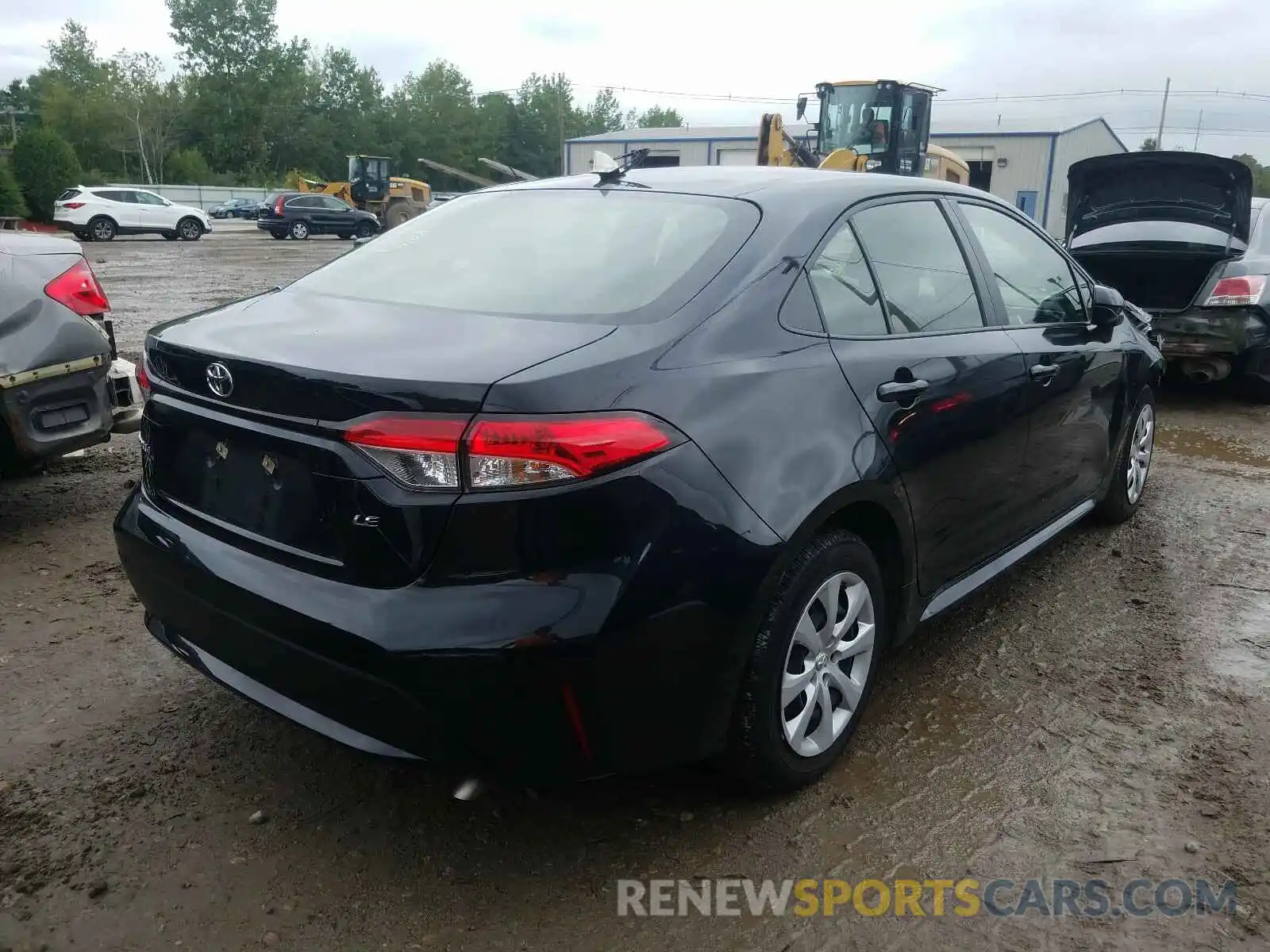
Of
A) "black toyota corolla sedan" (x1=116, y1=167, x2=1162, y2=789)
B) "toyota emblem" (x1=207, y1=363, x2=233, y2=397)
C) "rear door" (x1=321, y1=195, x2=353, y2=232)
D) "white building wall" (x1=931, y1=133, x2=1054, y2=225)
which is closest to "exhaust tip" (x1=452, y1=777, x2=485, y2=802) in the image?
"black toyota corolla sedan" (x1=116, y1=167, x2=1162, y2=789)

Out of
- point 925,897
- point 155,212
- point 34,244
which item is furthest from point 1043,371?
point 155,212

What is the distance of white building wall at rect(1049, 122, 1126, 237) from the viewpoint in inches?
1497

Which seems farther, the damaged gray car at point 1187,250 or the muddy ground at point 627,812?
the damaged gray car at point 1187,250

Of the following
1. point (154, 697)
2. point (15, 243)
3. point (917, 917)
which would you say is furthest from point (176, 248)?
point (917, 917)

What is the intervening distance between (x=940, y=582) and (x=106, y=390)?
11.6 feet

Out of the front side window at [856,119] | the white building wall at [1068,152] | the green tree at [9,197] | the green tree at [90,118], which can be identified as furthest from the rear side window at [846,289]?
the green tree at [90,118]

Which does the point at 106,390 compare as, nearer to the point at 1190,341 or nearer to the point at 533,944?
the point at 533,944

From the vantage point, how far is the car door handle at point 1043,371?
11.4 ft

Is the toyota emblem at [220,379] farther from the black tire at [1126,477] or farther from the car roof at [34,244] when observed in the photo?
the black tire at [1126,477]

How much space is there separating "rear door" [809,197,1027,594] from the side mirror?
35.0 inches

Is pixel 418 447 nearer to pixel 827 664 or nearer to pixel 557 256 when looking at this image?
pixel 557 256

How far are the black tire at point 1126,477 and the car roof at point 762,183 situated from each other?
1.74 m

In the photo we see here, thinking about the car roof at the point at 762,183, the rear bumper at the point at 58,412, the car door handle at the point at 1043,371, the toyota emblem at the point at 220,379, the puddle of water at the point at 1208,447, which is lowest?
the puddle of water at the point at 1208,447

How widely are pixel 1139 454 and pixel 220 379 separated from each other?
13.9 ft
